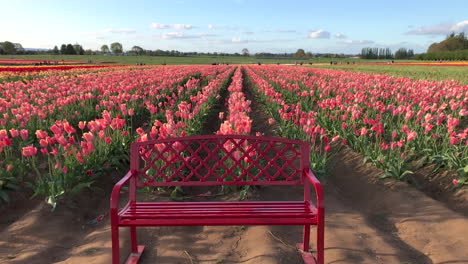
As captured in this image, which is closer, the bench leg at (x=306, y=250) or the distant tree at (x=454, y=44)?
the bench leg at (x=306, y=250)

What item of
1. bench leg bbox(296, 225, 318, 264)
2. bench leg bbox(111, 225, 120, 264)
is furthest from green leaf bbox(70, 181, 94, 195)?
bench leg bbox(296, 225, 318, 264)

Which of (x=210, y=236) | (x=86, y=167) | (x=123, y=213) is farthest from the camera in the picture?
(x=86, y=167)

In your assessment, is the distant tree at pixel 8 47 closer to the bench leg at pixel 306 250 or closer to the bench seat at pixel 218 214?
the bench seat at pixel 218 214

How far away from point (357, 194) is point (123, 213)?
3.14m

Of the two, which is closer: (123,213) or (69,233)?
(123,213)

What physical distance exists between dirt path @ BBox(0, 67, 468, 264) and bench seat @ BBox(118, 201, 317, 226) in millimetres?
514

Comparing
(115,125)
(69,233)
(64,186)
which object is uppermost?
(115,125)

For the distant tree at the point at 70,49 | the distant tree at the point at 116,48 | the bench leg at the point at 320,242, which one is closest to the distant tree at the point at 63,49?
the distant tree at the point at 70,49

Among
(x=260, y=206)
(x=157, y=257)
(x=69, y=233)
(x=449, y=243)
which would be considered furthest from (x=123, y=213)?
(x=449, y=243)

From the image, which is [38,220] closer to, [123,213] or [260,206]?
[123,213]

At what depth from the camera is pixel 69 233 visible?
11.4 feet

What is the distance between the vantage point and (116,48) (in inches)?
5335

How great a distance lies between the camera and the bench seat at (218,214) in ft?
7.84

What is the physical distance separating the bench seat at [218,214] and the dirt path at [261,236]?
51 cm
